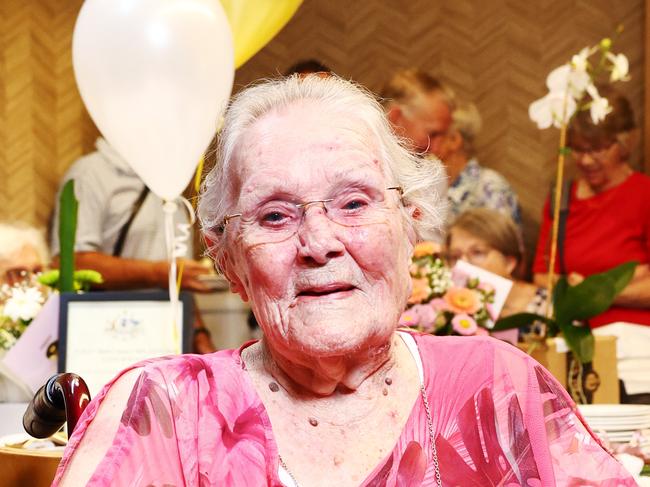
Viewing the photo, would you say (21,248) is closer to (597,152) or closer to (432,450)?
(597,152)

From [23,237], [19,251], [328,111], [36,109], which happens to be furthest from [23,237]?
[328,111]

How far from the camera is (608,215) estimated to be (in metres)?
4.29

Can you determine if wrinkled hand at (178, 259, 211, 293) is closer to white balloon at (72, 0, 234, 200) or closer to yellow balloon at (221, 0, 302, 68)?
yellow balloon at (221, 0, 302, 68)

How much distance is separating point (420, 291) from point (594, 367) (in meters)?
0.44

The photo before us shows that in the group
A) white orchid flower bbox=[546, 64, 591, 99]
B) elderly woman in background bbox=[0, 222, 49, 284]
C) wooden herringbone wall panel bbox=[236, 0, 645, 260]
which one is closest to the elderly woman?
white orchid flower bbox=[546, 64, 591, 99]

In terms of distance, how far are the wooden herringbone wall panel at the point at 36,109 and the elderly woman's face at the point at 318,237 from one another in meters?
4.43

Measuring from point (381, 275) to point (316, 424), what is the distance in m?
0.21

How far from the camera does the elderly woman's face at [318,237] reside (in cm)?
121

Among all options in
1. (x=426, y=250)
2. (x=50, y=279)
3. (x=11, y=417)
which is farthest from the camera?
(x=426, y=250)

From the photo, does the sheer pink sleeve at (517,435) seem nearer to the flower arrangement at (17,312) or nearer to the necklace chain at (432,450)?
the necklace chain at (432,450)

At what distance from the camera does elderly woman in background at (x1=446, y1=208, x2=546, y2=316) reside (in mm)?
4547

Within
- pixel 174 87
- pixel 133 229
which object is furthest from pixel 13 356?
pixel 133 229

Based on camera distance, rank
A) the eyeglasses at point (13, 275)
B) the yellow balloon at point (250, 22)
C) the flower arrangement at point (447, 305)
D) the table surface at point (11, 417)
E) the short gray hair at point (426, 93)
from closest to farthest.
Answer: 1. the table surface at point (11, 417)
2. the flower arrangement at point (447, 305)
3. the yellow balloon at point (250, 22)
4. the eyeglasses at point (13, 275)
5. the short gray hair at point (426, 93)

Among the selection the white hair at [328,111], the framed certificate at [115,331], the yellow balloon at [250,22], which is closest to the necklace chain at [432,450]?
the white hair at [328,111]
